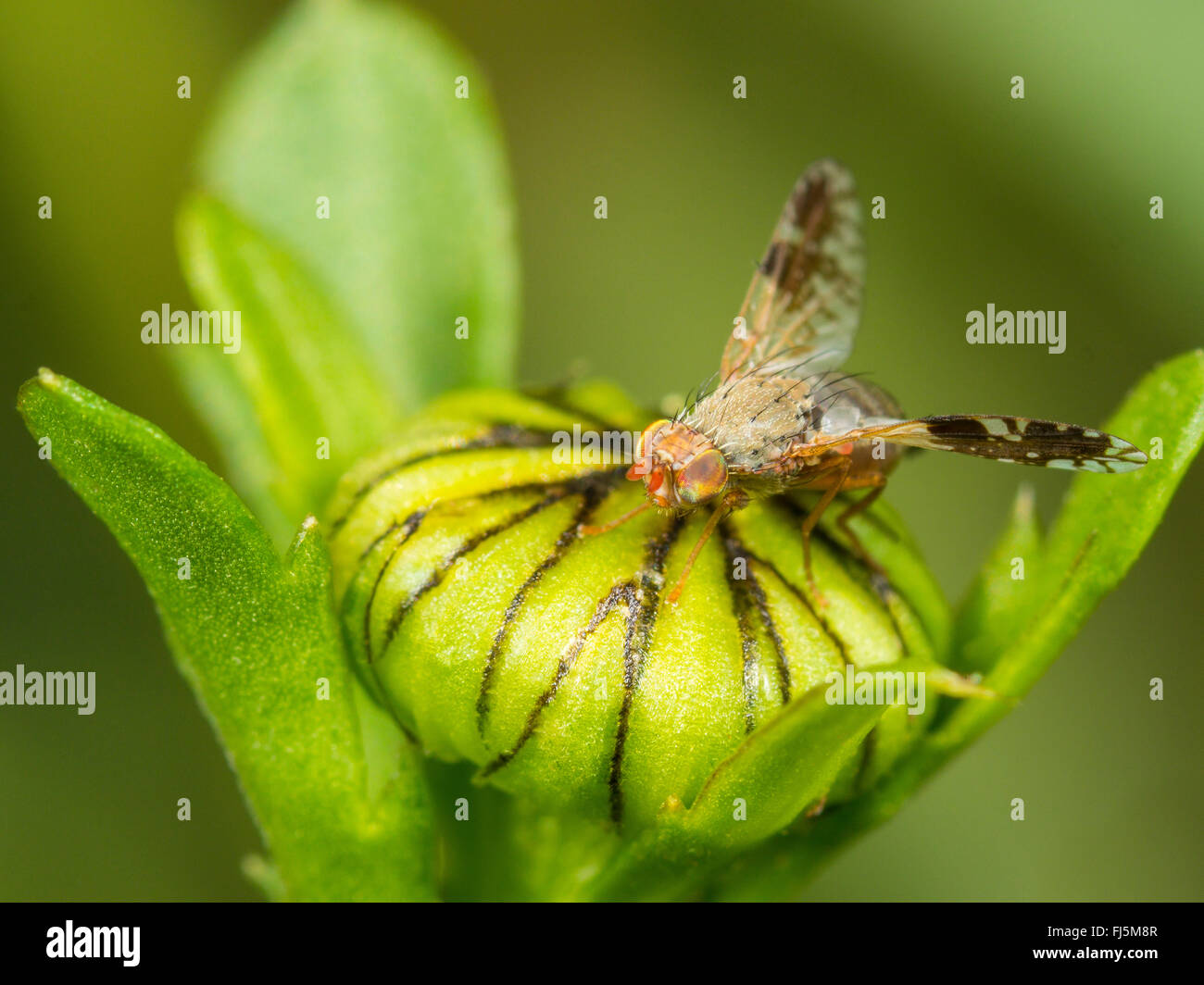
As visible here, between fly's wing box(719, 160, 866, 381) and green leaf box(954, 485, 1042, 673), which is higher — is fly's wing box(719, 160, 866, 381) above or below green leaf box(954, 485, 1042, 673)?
Result: above

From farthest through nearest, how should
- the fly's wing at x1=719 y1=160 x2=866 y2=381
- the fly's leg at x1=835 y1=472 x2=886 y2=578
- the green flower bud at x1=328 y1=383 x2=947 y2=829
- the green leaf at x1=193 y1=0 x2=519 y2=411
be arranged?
the green leaf at x1=193 y1=0 x2=519 y2=411, the fly's wing at x1=719 y1=160 x2=866 y2=381, the fly's leg at x1=835 y1=472 x2=886 y2=578, the green flower bud at x1=328 y1=383 x2=947 y2=829

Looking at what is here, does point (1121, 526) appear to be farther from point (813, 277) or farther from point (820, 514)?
point (813, 277)

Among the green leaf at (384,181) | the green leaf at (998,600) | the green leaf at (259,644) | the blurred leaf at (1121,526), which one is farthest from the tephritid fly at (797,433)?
the green leaf at (384,181)

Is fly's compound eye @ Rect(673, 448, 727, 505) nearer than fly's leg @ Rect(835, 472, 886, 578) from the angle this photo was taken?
Yes

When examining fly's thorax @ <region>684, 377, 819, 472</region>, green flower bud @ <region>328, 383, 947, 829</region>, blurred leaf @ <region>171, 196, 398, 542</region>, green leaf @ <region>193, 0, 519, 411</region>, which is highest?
green leaf @ <region>193, 0, 519, 411</region>

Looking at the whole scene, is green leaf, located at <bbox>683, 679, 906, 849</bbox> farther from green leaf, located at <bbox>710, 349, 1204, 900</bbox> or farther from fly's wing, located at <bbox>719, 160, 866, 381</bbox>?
fly's wing, located at <bbox>719, 160, 866, 381</bbox>

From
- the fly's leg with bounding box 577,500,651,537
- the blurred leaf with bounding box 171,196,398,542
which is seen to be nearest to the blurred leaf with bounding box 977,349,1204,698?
the fly's leg with bounding box 577,500,651,537

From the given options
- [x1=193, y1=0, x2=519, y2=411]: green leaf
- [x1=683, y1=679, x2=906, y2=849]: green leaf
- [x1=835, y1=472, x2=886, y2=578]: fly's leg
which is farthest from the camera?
[x1=193, y1=0, x2=519, y2=411]: green leaf

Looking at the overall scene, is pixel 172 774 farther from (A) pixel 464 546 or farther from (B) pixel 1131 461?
(B) pixel 1131 461

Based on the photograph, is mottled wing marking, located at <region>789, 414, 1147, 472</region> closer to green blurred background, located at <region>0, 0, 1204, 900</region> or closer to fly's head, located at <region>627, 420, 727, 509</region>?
fly's head, located at <region>627, 420, 727, 509</region>
